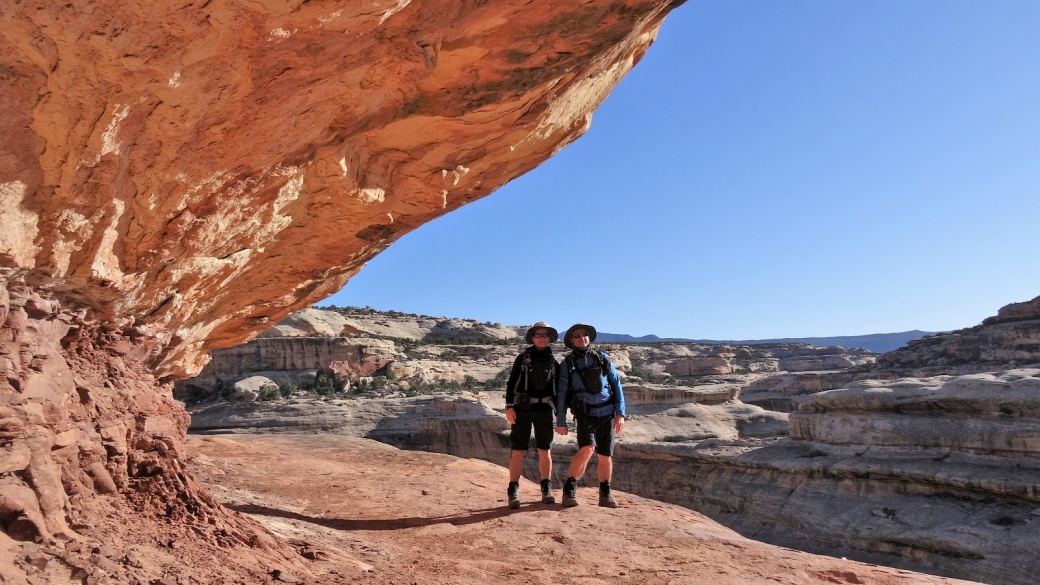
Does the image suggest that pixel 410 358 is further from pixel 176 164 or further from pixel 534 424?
pixel 176 164

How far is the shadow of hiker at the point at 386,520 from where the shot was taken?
5.86 metres

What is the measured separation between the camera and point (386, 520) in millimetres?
6133

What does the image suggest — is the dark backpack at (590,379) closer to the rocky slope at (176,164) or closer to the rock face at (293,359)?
the rocky slope at (176,164)

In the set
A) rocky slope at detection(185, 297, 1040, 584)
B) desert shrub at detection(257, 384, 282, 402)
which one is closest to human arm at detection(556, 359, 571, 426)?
rocky slope at detection(185, 297, 1040, 584)

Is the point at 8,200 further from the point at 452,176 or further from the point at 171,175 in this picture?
the point at 452,176

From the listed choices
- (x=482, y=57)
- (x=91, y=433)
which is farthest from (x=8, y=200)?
(x=482, y=57)

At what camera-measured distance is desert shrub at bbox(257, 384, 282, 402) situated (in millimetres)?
29422

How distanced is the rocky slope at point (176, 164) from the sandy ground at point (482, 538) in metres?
0.90

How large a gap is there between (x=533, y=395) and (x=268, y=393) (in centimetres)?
2618

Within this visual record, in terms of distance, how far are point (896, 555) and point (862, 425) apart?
433 cm

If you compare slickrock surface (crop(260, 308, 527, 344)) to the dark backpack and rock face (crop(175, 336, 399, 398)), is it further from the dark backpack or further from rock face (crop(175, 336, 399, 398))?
the dark backpack

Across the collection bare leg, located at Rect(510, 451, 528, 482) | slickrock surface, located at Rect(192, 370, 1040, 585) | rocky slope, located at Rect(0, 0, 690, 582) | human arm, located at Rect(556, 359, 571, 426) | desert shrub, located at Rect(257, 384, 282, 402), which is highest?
rocky slope, located at Rect(0, 0, 690, 582)

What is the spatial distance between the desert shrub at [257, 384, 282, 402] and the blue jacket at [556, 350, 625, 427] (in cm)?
2531

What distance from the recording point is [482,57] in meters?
5.13
